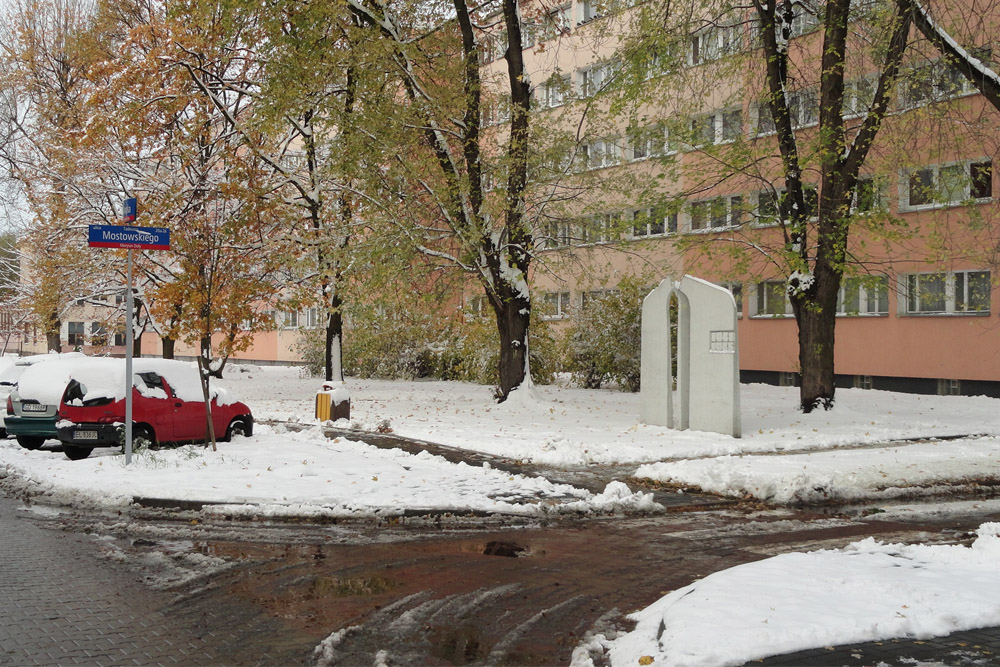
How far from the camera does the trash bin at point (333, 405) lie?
728 inches

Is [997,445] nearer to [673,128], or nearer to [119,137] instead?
[673,128]

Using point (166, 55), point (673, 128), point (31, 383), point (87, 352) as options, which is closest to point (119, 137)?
point (166, 55)

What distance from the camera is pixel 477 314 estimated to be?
2802 centimetres

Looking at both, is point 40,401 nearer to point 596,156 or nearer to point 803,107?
point 596,156

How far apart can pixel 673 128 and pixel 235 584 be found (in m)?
14.3

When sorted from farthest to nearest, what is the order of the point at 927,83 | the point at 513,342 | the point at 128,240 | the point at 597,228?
the point at 513,342 → the point at 597,228 → the point at 927,83 → the point at 128,240

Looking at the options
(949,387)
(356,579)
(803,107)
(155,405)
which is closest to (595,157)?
(803,107)

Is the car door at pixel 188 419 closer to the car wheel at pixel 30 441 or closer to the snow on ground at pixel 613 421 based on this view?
the car wheel at pixel 30 441

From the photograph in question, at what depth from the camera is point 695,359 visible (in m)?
15.8

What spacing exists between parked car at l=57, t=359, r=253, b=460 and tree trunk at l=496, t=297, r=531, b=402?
7.94 metres

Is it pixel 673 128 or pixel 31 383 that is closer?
pixel 31 383

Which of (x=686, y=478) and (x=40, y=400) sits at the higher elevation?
(x=40, y=400)

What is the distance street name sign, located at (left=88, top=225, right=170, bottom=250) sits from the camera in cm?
1146

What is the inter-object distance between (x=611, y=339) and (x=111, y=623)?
73.5 ft
